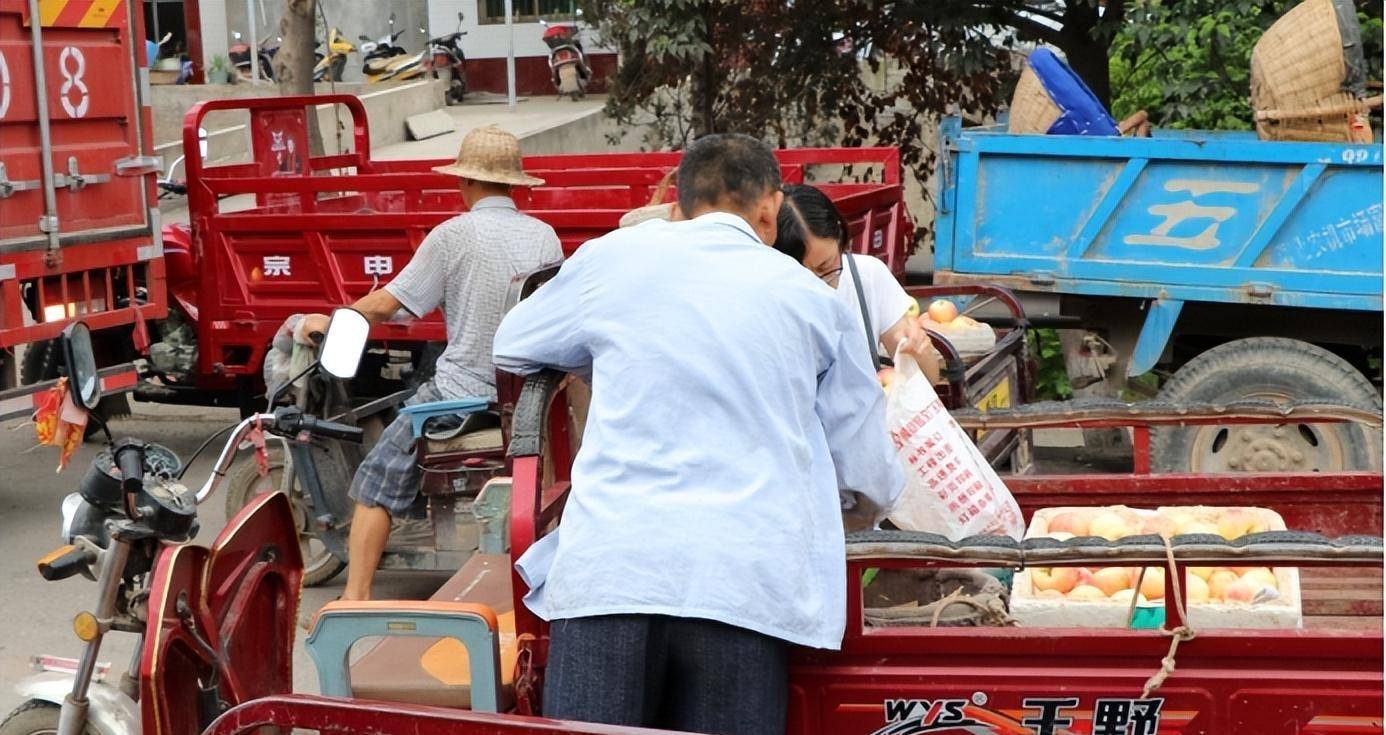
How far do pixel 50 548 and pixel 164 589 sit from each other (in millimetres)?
4057

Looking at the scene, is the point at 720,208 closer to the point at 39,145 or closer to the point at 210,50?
the point at 39,145

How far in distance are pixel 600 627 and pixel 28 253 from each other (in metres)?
5.09

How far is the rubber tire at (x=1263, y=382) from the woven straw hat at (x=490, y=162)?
2.83m

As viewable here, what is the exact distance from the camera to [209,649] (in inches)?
124

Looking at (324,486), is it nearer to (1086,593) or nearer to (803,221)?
(803,221)

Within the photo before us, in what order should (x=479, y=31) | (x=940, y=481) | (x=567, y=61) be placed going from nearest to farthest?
(x=940, y=481), (x=567, y=61), (x=479, y=31)

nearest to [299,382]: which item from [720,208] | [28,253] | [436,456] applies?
[436,456]

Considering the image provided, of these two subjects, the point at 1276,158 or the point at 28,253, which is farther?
the point at 28,253

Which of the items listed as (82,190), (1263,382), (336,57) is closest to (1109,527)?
(1263,382)

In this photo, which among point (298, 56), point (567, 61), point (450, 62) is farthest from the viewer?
point (450, 62)

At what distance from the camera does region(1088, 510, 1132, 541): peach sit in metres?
3.57

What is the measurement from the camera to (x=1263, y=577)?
3.20 meters

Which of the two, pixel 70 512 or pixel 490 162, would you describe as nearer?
pixel 70 512

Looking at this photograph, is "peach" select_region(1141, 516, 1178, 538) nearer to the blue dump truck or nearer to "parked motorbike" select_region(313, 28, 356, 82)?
the blue dump truck
